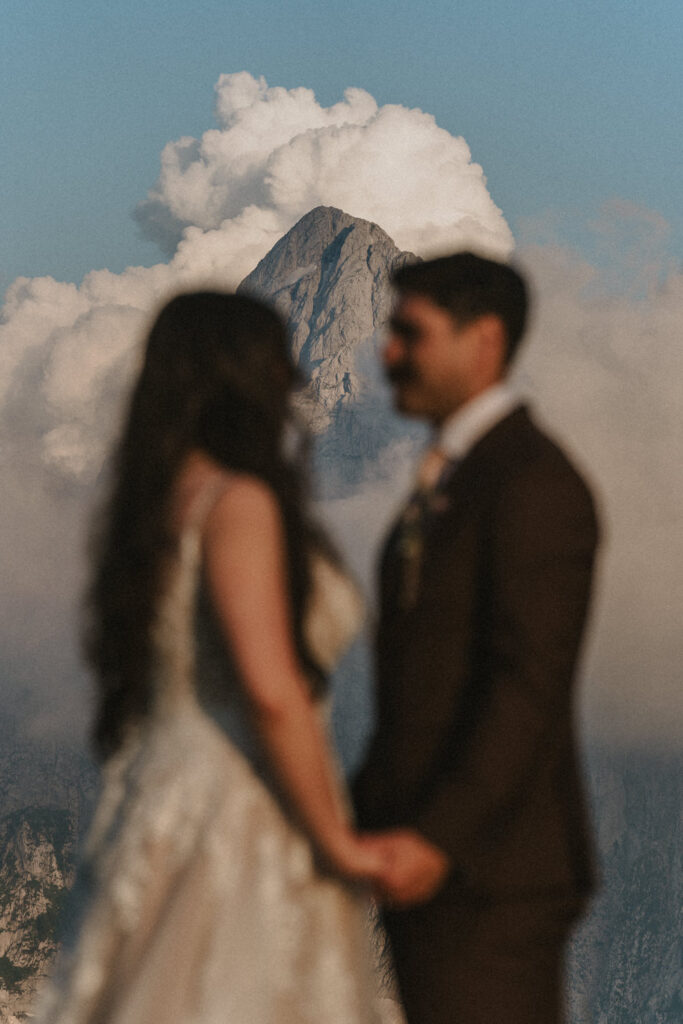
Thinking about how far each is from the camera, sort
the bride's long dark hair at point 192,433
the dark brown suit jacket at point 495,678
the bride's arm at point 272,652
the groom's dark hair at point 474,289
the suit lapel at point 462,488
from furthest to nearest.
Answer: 1. the groom's dark hair at point 474,289
2. the suit lapel at point 462,488
3. the bride's long dark hair at point 192,433
4. the dark brown suit jacket at point 495,678
5. the bride's arm at point 272,652

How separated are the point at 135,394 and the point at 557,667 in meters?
1.79

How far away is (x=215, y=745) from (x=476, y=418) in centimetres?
155

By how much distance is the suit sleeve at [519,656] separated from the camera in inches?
165

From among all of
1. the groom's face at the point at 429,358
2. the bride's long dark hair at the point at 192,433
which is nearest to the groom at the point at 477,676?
the groom's face at the point at 429,358

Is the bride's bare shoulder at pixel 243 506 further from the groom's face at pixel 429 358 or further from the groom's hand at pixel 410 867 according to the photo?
the groom's hand at pixel 410 867

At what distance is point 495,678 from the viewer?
424 centimetres

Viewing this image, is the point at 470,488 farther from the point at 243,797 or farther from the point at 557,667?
the point at 243,797

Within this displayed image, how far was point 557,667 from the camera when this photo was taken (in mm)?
4227

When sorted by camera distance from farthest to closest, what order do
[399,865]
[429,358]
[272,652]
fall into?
[429,358], [399,865], [272,652]

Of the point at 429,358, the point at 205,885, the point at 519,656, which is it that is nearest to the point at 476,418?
the point at 429,358

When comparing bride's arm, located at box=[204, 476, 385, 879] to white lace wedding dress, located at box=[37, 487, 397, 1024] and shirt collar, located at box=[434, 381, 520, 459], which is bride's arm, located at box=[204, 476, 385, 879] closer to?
white lace wedding dress, located at box=[37, 487, 397, 1024]

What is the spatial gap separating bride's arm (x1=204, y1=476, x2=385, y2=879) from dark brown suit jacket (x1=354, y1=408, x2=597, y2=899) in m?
0.31

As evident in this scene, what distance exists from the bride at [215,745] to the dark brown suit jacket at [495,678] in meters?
0.25

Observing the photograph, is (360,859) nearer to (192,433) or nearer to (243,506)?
(243,506)
